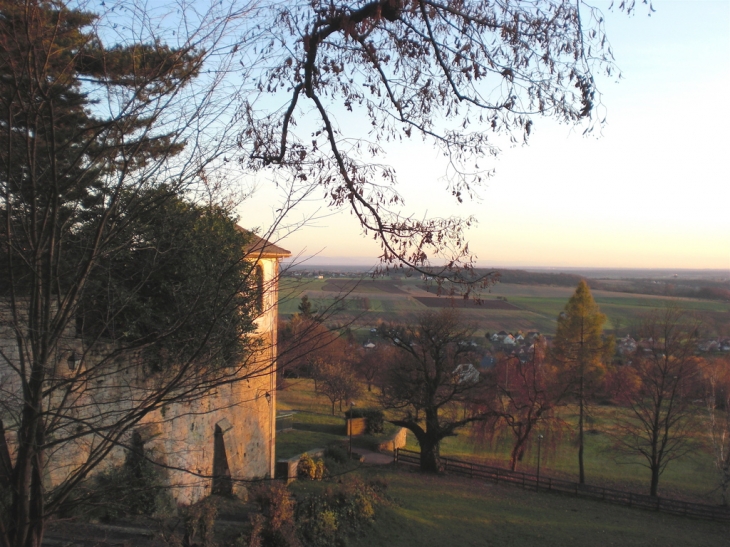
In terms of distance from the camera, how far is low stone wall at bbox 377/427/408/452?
1003 inches

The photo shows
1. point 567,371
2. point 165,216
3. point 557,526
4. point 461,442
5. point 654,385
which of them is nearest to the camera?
point 165,216

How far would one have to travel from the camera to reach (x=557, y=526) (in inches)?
633

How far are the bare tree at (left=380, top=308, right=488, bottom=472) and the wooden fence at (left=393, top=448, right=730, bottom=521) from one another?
4.32 ft

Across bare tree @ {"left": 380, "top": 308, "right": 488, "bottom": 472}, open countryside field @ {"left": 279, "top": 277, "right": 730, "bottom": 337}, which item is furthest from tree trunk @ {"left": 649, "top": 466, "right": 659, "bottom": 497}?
open countryside field @ {"left": 279, "top": 277, "right": 730, "bottom": 337}

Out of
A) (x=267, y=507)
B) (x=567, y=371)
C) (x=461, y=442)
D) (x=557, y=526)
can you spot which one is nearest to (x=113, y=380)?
(x=267, y=507)

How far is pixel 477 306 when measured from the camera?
4527 mm

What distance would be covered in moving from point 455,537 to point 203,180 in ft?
40.6

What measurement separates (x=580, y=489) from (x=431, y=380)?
7449 mm

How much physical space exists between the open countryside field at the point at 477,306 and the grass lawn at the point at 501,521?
17.3 feet

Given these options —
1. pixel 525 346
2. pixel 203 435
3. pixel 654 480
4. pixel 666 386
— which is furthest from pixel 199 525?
pixel 525 346

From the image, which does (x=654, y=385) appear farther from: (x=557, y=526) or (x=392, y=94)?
(x=392, y=94)

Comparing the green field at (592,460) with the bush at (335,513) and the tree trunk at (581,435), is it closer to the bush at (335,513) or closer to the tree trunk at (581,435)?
the tree trunk at (581,435)

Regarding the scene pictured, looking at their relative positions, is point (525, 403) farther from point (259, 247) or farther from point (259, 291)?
point (259, 291)

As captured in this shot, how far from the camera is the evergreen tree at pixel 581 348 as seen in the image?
25.1 meters
